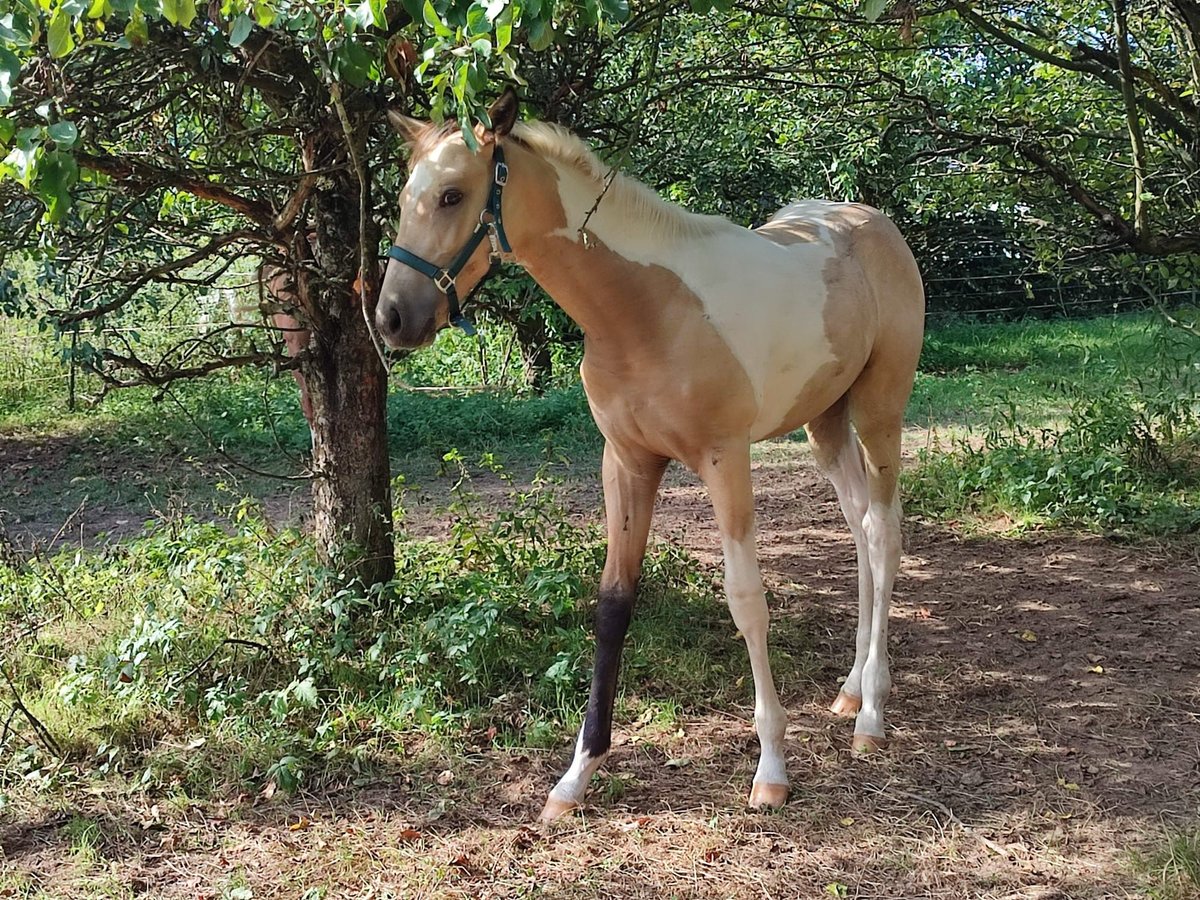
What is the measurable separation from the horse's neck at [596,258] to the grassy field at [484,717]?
1293mm

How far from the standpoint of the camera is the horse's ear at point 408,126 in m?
2.66

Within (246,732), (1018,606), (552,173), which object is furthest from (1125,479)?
(246,732)

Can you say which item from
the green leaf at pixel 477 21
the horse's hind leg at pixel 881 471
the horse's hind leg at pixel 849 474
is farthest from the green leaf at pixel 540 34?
the horse's hind leg at pixel 849 474

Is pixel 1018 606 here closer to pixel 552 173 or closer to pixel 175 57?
pixel 552 173

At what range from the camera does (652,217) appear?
291cm

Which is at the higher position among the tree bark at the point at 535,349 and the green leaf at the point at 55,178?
the green leaf at the point at 55,178

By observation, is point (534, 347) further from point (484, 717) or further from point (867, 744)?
point (867, 744)

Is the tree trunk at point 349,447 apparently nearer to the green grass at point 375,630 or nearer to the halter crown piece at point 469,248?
the green grass at point 375,630

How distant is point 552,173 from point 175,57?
55.2 inches

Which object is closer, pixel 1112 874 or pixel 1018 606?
pixel 1112 874

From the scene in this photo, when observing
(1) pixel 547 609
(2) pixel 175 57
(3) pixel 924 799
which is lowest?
(3) pixel 924 799

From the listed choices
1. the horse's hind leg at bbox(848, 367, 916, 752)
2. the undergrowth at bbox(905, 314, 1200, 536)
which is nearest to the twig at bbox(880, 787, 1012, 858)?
the horse's hind leg at bbox(848, 367, 916, 752)

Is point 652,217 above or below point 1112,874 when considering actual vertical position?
above

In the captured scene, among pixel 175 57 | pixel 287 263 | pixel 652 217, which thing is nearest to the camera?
pixel 652 217
